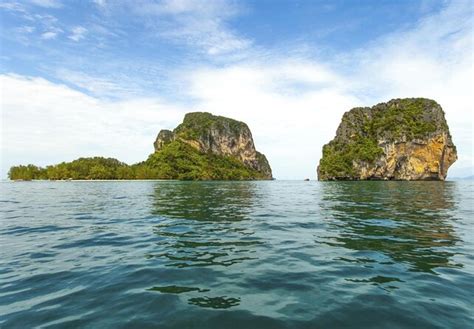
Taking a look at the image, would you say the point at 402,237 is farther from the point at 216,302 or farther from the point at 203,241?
Answer: the point at 216,302

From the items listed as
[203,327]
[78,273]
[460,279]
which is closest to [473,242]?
[460,279]

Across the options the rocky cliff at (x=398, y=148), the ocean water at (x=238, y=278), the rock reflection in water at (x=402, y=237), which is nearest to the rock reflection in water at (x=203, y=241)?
the ocean water at (x=238, y=278)

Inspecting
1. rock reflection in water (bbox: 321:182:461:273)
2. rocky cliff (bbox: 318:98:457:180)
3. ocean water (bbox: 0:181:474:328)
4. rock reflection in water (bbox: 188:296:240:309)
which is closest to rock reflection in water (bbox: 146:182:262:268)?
ocean water (bbox: 0:181:474:328)

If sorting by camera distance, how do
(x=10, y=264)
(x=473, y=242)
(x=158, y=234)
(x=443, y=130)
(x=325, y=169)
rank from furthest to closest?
(x=325, y=169)
(x=443, y=130)
(x=158, y=234)
(x=473, y=242)
(x=10, y=264)

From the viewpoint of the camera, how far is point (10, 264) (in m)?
9.59

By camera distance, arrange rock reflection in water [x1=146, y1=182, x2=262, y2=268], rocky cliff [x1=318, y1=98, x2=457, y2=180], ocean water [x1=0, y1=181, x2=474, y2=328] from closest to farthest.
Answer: ocean water [x1=0, y1=181, x2=474, y2=328], rock reflection in water [x1=146, y1=182, x2=262, y2=268], rocky cliff [x1=318, y1=98, x2=457, y2=180]

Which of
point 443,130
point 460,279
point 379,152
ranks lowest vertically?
point 460,279

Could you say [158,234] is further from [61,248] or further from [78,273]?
[78,273]

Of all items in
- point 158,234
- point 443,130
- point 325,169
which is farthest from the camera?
point 325,169

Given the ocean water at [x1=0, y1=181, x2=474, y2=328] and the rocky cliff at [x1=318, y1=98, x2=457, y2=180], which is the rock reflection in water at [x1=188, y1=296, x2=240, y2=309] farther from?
the rocky cliff at [x1=318, y1=98, x2=457, y2=180]

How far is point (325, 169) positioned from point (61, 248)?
178 m

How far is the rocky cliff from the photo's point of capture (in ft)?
499

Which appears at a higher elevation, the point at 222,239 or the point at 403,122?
the point at 403,122

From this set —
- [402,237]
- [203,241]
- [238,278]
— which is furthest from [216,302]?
[402,237]
